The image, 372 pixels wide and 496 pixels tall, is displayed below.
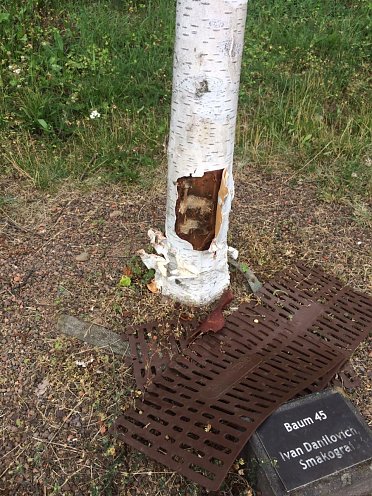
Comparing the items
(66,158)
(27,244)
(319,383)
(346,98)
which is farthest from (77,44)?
(319,383)

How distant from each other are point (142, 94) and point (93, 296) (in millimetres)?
2112

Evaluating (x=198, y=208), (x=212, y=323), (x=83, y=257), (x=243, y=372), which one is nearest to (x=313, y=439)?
(x=243, y=372)

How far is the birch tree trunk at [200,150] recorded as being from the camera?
1926 mm

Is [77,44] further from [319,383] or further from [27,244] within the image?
[319,383]

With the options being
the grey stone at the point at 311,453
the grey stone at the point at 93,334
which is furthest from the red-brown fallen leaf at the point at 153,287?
the grey stone at the point at 311,453

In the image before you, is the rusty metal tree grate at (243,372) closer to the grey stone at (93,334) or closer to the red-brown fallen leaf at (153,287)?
the grey stone at (93,334)

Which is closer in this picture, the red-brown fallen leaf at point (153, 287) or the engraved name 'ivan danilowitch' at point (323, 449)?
the engraved name 'ivan danilowitch' at point (323, 449)

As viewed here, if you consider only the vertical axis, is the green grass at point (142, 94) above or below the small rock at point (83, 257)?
above

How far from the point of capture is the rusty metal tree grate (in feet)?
6.37

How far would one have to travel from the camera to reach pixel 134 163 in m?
3.64

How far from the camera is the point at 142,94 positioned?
4121 millimetres

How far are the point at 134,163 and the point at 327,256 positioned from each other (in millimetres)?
1538

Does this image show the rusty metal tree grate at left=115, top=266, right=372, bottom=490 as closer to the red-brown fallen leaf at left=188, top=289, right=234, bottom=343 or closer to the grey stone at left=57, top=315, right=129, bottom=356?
the red-brown fallen leaf at left=188, top=289, right=234, bottom=343

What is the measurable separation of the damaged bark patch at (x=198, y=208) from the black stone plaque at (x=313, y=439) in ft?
2.86
